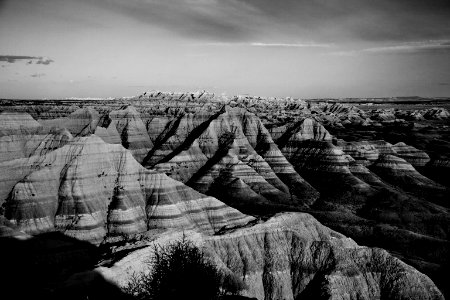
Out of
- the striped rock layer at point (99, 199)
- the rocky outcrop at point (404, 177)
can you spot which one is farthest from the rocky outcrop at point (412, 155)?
the striped rock layer at point (99, 199)

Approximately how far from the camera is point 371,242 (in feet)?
236

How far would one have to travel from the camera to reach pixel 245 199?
312ft

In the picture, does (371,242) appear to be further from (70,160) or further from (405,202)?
(70,160)

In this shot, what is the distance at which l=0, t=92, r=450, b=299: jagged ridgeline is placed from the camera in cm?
4231

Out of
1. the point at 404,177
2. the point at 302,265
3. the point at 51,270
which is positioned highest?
the point at 302,265

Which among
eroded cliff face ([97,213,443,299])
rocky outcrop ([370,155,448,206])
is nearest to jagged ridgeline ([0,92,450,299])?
eroded cliff face ([97,213,443,299])

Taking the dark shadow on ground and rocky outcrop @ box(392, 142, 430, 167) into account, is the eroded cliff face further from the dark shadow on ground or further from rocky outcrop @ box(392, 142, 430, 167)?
rocky outcrop @ box(392, 142, 430, 167)

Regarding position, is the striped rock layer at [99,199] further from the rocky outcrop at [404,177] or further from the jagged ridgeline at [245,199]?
the rocky outcrop at [404,177]

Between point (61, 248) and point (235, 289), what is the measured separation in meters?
21.2

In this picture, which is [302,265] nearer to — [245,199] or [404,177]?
[245,199]

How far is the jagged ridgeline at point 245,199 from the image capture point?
139ft

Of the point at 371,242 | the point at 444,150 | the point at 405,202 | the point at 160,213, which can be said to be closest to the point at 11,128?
the point at 160,213

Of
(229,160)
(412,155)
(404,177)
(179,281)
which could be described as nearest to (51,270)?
(179,281)

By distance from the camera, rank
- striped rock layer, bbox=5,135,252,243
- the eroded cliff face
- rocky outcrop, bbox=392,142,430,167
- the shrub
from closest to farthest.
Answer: the shrub, the eroded cliff face, striped rock layer, bbox=5,135,252,243, rocky outcrop, bbox=392,142,430,167
